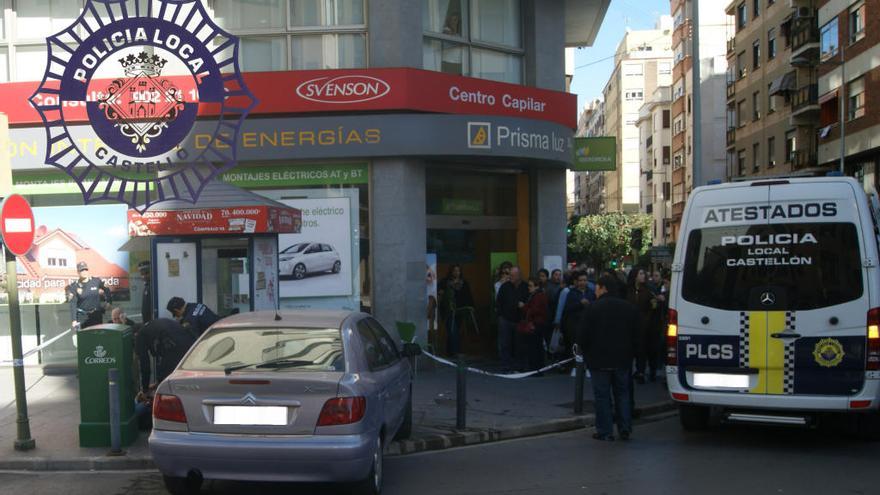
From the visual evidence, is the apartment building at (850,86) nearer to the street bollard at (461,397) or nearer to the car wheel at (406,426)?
the street bollard at (461,397)

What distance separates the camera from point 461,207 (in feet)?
49.8

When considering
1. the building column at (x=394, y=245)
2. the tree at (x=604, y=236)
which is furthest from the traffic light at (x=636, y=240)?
the tree at (x=604, y=236)

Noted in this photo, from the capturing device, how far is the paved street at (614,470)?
6758 mm

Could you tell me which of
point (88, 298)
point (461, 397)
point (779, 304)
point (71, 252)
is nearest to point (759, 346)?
point (779, 304)

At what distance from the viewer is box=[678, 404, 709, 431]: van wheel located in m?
8.88

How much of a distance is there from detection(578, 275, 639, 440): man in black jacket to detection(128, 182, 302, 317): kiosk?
4636mm

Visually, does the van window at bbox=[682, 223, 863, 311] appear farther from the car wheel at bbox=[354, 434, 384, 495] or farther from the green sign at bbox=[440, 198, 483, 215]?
the green sign at bbox=[440, 198, 483, 215]

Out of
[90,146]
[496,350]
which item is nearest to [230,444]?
[90,146]

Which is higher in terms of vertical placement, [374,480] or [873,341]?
[873,341]

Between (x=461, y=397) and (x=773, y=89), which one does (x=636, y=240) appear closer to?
(x=461, y=397)

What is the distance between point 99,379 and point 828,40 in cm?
3514

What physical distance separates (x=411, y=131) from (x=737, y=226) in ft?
21.5

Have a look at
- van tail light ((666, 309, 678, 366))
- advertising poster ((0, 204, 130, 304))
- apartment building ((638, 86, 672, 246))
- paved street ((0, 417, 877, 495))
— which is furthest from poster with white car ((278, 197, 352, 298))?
apartment building ((638, 86, 672, 246))
